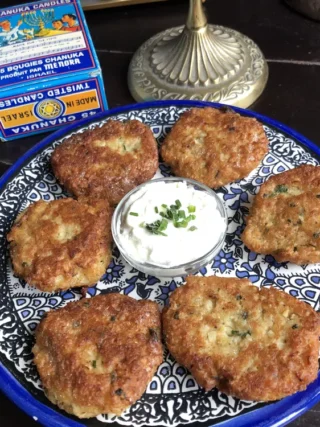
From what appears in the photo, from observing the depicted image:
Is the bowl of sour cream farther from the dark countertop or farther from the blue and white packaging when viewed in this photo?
the dark countertop

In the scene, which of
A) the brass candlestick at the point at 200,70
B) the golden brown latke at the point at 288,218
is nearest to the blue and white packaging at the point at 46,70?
the brass candlestick at the point at 200,70

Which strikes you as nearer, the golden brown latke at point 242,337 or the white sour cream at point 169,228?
the golden brown latke at point 242,337

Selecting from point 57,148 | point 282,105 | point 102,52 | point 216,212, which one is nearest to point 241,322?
point 216,212

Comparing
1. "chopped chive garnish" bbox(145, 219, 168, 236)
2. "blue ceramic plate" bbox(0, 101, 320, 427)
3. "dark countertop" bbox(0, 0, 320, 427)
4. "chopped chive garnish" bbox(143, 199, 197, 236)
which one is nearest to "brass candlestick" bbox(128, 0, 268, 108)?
"dark countertop" bbox(0, 0, 320, 427)

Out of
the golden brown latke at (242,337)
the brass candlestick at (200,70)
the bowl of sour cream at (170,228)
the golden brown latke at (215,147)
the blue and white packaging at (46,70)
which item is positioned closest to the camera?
the golden brown latke at (242,337)

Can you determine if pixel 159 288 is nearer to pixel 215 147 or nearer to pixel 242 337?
pixel 242 337

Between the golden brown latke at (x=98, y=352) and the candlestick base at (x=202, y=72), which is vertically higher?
the candlestick base at (x=202, y=72)

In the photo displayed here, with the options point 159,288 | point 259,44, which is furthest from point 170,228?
point 259,44

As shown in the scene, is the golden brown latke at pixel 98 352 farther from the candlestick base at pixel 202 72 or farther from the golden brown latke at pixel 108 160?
the candlestick base at pixel 202 72
